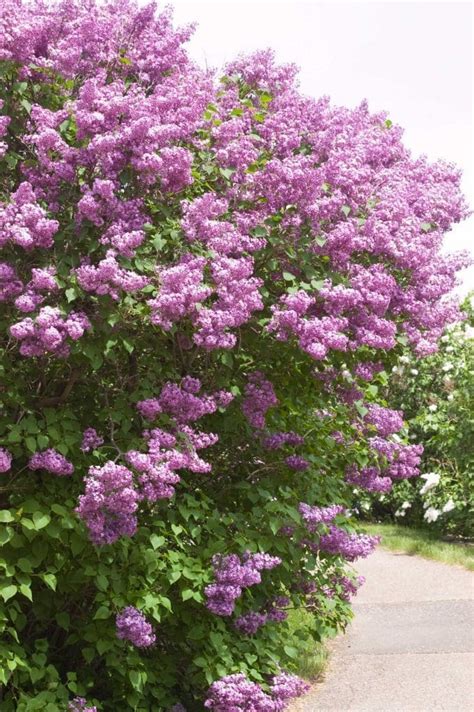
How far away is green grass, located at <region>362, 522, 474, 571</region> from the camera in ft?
35.2

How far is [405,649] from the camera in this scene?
7.30m

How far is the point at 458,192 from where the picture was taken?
20.3ft

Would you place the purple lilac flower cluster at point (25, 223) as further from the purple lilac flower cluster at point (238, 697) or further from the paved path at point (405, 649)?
the paved path at point (405, 649)

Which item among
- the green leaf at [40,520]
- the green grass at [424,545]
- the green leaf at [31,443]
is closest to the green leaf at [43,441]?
the green leaf at [31,443]

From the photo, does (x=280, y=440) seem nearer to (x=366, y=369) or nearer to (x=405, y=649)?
(x=366, y=369)

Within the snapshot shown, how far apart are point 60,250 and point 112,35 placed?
4.41 feet

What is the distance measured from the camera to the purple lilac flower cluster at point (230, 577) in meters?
4.55

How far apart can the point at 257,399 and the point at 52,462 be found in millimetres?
1124

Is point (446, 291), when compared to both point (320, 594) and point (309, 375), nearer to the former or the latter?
point (309, 375)

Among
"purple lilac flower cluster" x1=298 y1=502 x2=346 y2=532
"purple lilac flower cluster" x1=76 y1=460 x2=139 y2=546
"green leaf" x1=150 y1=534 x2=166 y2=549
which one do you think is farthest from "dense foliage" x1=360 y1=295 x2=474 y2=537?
"purple lilac flower cluster" x1=76 y1=460 x2=139 y2=546

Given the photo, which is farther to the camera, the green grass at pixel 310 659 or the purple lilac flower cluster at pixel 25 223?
the green grass at pixel 310 659

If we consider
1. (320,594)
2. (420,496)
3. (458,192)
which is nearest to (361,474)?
(320,594)

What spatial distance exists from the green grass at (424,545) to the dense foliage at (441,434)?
10.7 inches

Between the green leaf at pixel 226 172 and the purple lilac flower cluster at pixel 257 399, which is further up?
the green leaf at pixel 226 172
